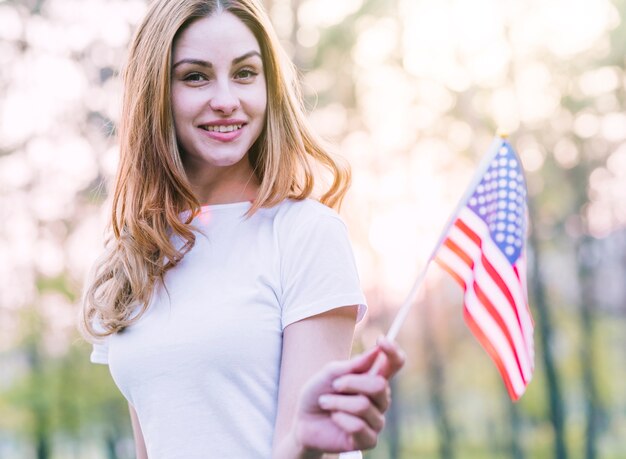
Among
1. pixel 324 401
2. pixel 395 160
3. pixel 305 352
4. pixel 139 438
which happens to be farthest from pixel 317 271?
pixel 395 160

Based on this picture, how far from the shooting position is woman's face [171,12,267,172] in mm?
2676

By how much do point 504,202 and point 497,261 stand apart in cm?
18

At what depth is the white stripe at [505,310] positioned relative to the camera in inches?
108

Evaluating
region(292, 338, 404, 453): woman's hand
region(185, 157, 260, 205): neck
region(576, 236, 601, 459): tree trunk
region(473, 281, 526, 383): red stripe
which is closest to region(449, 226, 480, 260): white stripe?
region(473, 281, 526, 383): red stripe

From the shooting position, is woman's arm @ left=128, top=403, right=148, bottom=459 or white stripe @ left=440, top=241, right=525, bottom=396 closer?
white stripe @ left=440, top=241, right=525, bottom=396

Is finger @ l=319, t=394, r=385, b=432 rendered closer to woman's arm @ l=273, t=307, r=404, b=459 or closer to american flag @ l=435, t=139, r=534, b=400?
woman's arm @ l=273, t=307, r=404, b=459

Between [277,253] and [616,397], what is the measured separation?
23.8 m

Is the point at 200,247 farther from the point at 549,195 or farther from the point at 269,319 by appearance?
the point at 549,195

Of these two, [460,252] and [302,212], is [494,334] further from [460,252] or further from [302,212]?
[302,212]

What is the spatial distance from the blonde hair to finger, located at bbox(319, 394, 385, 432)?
0.87m

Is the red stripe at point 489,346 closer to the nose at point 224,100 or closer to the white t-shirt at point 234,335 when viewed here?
the white t-shirt at point 234,335

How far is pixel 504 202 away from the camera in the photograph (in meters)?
2.72

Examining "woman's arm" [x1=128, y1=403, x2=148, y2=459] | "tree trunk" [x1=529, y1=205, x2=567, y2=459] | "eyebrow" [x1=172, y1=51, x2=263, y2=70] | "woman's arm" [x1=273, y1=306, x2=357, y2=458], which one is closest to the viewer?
"woman's arm" [x1=273, y1=306, x2=357, y2=458]

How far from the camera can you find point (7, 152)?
1889cm
